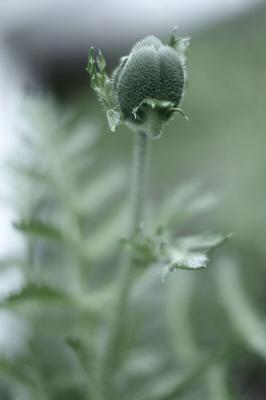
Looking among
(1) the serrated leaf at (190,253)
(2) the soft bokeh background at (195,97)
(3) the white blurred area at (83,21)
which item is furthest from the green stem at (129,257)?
(3) the white blurred area at (83,21)

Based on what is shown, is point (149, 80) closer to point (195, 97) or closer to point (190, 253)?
point (190, 253)

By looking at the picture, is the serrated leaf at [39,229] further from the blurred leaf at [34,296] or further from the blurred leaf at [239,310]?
the blurred leaf at [239,310]

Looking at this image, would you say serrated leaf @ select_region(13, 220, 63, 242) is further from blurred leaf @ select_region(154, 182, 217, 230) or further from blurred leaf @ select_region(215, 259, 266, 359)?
blurred leaf @ select_region(215, 259, 266, 359)

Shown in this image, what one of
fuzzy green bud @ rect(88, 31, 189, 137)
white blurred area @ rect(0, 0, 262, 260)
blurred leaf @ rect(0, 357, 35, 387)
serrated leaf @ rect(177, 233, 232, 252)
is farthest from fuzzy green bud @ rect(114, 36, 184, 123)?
white blurred area @ rect(0, 0, 262, 260)

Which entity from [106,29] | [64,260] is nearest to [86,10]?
[106,29]

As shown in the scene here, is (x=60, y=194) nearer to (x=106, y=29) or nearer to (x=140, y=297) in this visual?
(x=140, y=297)

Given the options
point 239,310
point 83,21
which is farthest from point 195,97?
point 239,310
